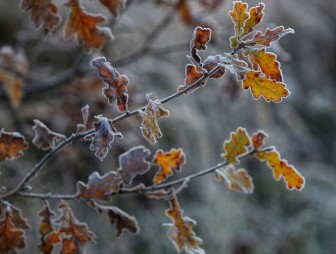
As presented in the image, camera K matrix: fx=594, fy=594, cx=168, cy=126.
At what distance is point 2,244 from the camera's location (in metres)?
0.98

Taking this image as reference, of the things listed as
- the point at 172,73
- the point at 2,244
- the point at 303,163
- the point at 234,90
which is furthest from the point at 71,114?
the point at 303,163

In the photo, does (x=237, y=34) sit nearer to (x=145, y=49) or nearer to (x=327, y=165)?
(x=145, y=49)

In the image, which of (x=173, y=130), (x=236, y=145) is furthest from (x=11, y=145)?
(x=173, y=130)

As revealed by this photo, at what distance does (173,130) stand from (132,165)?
1657 mm

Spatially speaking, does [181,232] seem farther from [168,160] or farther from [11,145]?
[11,145]

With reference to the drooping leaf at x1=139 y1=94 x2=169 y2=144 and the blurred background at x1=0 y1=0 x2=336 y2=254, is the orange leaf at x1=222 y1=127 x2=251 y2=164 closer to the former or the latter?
the drooping leaf at x1=139 y1=94 x2=169 y2=144

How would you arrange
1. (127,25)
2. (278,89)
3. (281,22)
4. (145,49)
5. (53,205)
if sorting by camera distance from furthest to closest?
(281,22) < (53,205) < (145,49) < (127,25) < (278,89)

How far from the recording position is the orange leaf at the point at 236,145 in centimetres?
102

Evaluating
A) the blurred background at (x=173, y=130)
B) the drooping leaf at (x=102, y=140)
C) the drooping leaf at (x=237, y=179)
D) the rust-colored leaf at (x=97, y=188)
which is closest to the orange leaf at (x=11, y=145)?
the rust-colored leaf at (x=97, y=188)

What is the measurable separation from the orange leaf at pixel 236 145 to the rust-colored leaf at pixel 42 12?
370 millimetres

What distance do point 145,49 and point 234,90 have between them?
1.44 feet

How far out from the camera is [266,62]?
835mm

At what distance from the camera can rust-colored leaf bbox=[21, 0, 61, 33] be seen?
3.38 feet

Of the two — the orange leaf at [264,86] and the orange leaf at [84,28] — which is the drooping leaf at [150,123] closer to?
the orange leaf at [264,86]
